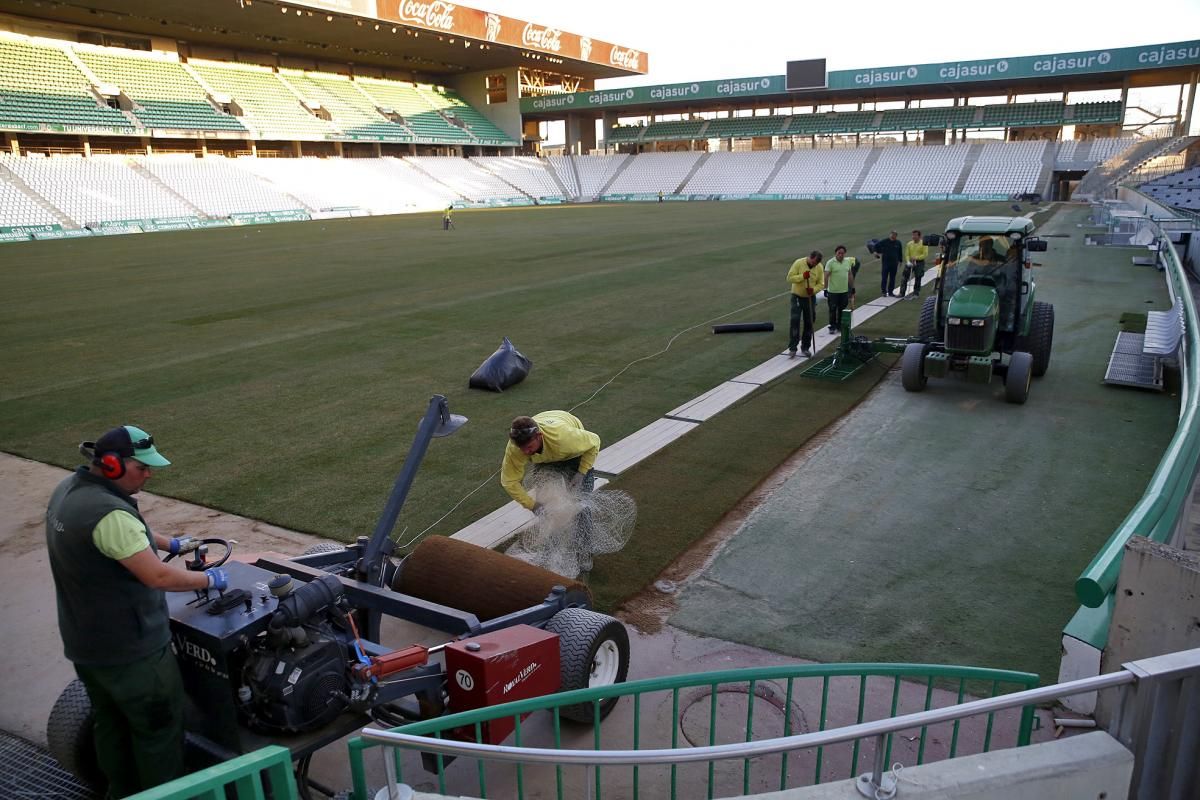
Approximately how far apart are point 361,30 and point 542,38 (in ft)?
50.7

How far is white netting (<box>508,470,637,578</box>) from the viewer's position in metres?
5.51

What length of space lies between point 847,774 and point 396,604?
2.36 m

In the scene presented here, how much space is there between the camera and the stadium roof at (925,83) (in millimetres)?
52000

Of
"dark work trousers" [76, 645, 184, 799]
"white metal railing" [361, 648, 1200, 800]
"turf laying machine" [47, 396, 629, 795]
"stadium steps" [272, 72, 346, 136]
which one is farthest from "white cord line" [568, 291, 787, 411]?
"stadium steps" [272, 72, 346, 136]

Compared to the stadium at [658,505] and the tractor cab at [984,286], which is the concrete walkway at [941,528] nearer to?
the stadium at [658,505]

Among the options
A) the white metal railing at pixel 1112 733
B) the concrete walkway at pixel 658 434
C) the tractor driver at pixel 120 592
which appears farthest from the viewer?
the concrete walkway at pixel 658 434

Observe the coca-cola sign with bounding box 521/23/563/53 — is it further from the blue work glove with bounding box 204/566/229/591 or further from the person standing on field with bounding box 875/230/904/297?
the blue work glove with bounding box 204/566/229/591

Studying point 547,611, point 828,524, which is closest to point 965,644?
point 828,524

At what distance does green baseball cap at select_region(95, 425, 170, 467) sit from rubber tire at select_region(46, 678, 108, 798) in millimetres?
1247

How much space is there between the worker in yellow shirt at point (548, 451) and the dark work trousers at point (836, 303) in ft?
28.1

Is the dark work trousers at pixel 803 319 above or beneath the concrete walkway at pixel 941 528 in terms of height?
above

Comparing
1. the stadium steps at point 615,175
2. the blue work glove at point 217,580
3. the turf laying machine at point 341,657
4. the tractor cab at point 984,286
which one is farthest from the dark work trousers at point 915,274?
the stadium steps at point 615,175

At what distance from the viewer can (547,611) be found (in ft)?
14.2

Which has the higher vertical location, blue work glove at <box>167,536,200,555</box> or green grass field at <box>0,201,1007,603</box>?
blue work glove at <box>167,536,200,555</box>
